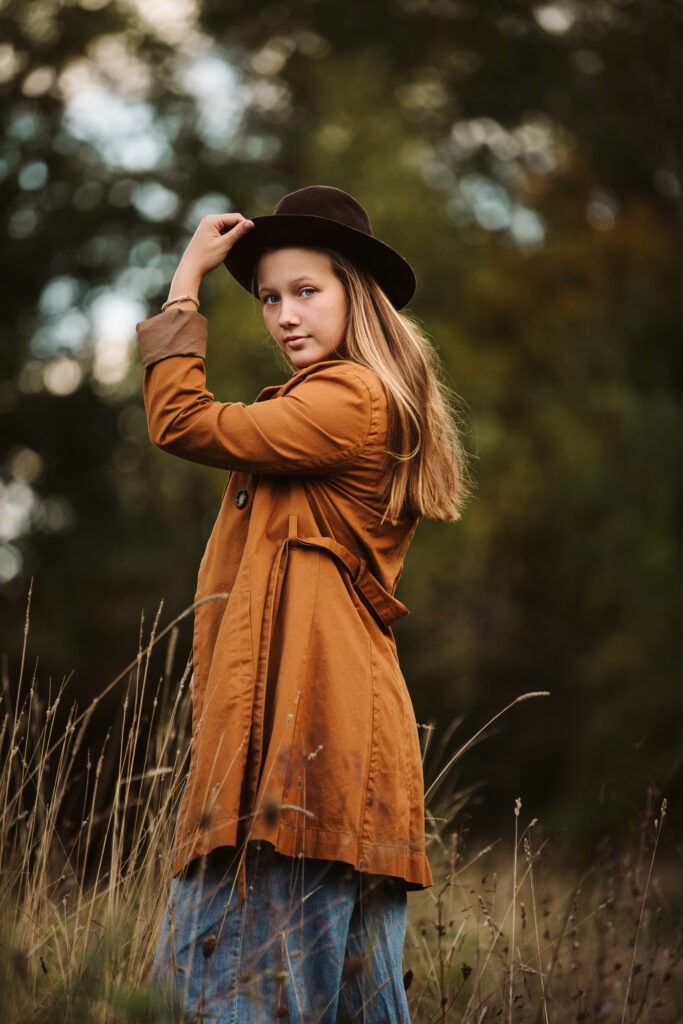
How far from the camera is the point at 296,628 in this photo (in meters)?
2.27

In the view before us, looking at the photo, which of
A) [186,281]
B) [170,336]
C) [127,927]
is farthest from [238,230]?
[127,927]

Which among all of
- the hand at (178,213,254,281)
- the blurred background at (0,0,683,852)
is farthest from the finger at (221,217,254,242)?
the blurred background at (0,0,683,852)

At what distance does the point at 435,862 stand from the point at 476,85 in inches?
492

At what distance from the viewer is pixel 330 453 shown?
2.40 m

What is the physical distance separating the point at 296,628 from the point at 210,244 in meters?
0.92

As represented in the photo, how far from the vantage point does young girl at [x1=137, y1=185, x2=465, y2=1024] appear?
86.3 inches

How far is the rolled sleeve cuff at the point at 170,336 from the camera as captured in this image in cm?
237

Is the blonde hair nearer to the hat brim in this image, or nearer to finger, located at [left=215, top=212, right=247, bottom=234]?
the hat brim

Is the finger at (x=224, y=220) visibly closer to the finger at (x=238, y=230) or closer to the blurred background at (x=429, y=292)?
the finger at (x=238, y=230)

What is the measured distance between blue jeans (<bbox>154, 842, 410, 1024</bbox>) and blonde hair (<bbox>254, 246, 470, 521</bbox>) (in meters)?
0.81

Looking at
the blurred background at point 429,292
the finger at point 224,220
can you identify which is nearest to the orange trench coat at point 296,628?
the finger at point 224,220

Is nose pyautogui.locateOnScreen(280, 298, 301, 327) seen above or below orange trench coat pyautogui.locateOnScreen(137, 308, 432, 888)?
above

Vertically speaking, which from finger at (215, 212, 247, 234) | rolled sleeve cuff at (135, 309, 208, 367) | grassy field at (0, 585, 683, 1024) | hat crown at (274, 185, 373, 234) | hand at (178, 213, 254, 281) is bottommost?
grassy field at (0, 585, 683, 1024)

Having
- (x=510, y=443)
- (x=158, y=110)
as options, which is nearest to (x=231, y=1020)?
(x=510, y=443)
